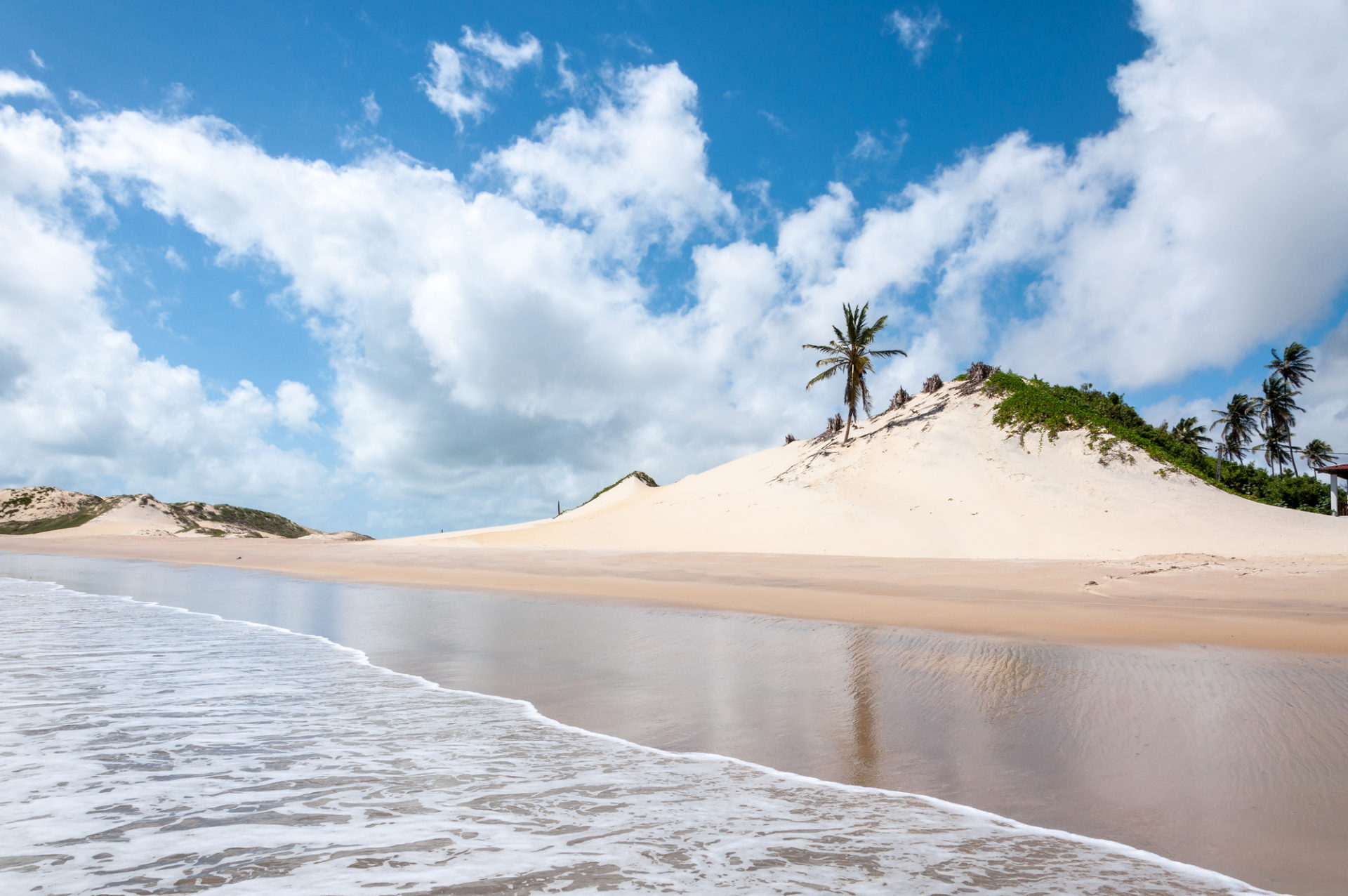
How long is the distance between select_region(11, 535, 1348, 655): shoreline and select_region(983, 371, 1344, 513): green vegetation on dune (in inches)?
618

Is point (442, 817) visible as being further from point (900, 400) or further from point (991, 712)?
point (900, 400)

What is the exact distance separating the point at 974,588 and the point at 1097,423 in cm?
2186

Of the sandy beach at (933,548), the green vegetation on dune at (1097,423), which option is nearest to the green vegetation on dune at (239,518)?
the sandy beach at (933,548)

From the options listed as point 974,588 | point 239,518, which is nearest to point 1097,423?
point 974,588

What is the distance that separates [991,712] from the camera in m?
4.86

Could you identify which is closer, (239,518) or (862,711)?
(862,711)

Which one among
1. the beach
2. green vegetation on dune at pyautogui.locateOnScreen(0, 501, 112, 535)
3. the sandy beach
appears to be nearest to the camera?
the beach

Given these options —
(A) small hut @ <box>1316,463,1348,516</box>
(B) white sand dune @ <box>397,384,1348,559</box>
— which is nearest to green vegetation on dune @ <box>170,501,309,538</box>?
(B) white sand dune @ <box>397,384,1348,559</box>

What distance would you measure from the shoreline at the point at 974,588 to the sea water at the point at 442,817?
229 inches

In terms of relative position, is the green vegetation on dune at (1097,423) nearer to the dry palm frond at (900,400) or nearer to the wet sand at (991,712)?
the dry palm frond at (900,400)

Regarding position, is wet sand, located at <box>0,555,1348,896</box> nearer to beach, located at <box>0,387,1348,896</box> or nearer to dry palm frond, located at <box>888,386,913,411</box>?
beach, located at <box>0,387,1348,896</box>

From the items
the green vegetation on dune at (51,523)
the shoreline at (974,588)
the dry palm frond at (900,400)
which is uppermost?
the dry palm frond at (900,400)

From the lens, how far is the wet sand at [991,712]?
10.2 ft

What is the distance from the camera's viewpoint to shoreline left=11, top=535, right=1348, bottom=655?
27.4ft
